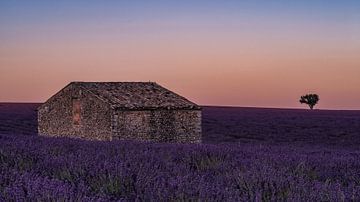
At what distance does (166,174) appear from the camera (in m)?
4.62

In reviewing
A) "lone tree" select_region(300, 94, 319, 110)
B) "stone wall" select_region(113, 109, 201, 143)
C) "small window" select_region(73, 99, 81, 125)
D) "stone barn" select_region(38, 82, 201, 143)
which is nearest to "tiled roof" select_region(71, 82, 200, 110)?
"stone barn" select_region(38, 82, 201, 143)

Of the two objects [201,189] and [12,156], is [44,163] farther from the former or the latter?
[201,189]

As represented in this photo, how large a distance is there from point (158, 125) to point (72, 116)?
3.22 m

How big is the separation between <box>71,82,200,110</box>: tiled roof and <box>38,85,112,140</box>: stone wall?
0.97ft

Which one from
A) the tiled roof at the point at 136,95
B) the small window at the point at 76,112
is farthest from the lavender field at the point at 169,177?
the small window at the point at 76,112

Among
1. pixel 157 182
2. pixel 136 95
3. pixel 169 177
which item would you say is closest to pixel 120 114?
pixel 136 95

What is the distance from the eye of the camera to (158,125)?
19.4 m

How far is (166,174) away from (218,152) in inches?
103

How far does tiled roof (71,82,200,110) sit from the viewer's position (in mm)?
19188

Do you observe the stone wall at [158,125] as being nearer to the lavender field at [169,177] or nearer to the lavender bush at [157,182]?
the lavender field at [169,177]

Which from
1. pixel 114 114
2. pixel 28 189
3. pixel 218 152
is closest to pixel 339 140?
pixel 114 114

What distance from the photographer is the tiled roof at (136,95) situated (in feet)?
63.0

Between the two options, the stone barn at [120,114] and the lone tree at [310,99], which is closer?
the stone barn at [120,114]

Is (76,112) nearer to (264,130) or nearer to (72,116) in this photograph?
(72,116)
